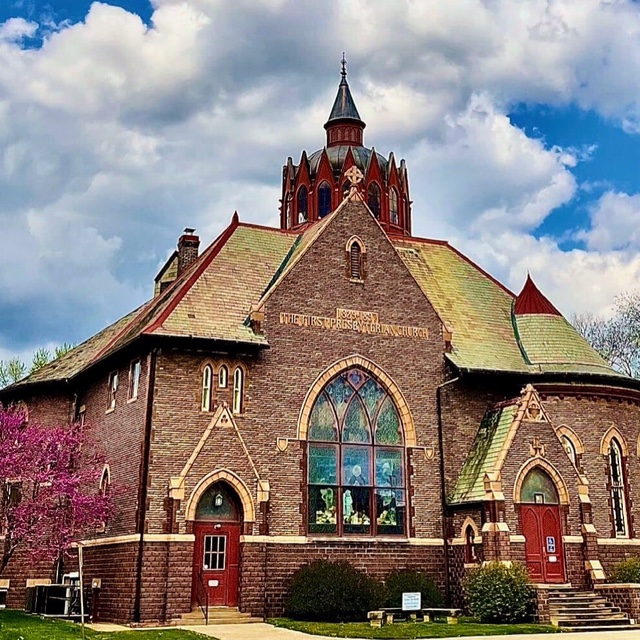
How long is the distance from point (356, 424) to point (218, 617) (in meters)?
7.36

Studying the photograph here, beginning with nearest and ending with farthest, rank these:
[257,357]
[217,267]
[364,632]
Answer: [364,632] < [257,357] < [217,267]

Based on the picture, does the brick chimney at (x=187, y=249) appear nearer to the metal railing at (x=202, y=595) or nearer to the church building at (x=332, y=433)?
the church building at (x=332, y=433)

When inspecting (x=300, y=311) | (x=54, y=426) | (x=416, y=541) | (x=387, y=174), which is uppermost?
(x=387, y=174)

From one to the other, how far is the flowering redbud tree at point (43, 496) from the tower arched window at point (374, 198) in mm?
18977

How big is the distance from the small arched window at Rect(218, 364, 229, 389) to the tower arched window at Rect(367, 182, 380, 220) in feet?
56.2

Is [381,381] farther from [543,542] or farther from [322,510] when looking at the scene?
[543,542]

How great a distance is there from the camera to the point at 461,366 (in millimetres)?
30078

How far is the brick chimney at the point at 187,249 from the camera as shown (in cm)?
3578

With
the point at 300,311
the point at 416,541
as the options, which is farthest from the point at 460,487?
the point at 300,311

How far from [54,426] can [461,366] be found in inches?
582

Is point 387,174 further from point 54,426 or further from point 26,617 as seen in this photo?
point 26,617

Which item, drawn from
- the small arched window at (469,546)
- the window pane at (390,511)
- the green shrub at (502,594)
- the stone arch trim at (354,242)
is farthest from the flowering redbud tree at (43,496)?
the green shrub at (502,594)

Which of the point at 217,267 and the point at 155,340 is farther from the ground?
the point at 217,267

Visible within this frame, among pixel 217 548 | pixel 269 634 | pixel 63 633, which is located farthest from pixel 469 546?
pixel 63 633
